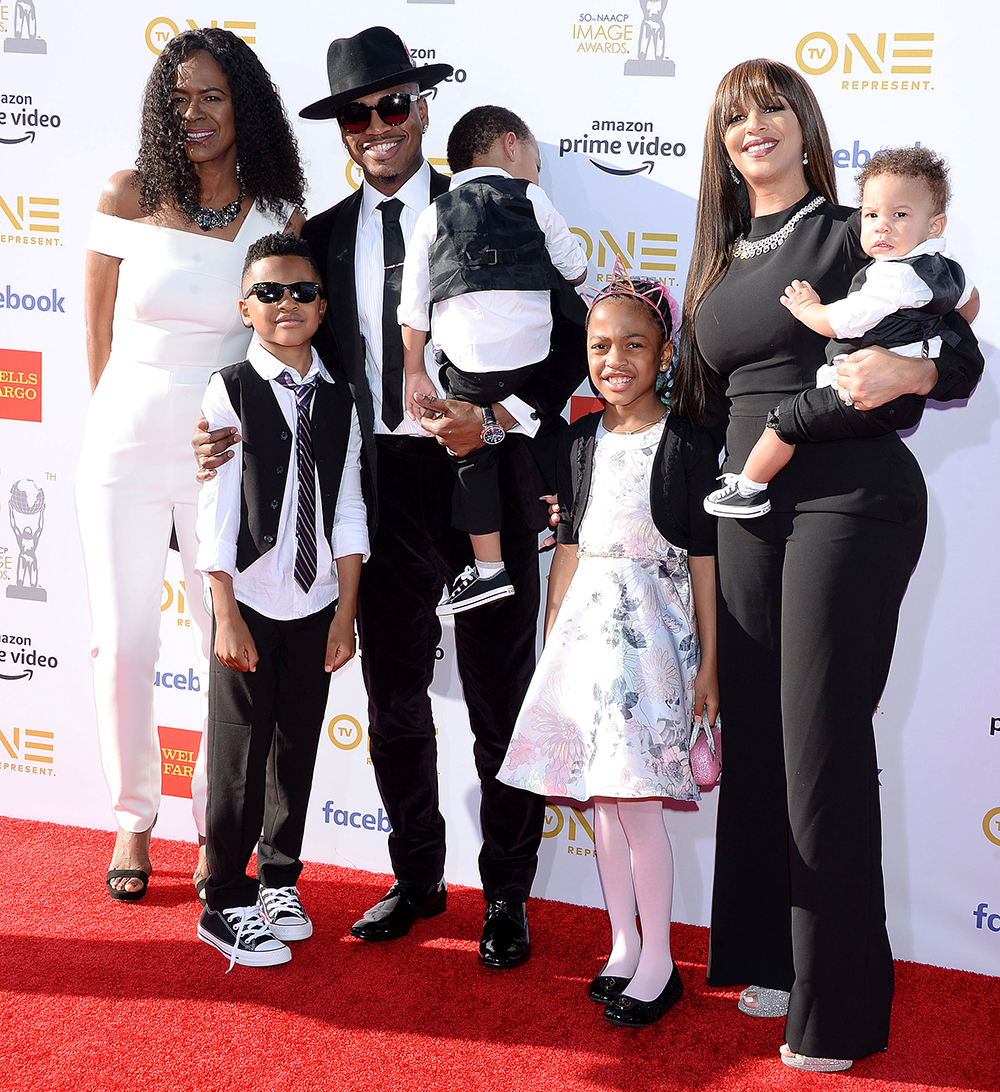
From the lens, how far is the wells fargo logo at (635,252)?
3.12m

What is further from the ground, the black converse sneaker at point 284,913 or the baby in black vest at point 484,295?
the baby in black vest at point 484,295

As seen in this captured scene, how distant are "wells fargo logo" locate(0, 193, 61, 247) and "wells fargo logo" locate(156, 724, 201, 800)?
5.53 feet

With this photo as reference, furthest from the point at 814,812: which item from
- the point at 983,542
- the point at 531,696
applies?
the point at 983,542

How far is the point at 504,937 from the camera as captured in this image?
9.66ft

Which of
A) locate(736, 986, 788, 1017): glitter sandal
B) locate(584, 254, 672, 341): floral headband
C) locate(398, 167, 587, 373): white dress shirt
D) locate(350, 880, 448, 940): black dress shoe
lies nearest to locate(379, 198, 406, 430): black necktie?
locate(398, 167, 587, 373): white dress shirt

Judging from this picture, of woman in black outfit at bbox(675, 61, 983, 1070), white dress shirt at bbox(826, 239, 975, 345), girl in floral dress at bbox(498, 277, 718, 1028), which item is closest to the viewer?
white dress shirt at bbox(826, 239, 975, 345)

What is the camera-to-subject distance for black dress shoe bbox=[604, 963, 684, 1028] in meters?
2.62

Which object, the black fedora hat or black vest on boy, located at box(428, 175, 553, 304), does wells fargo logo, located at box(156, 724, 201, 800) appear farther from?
the black fedora hat

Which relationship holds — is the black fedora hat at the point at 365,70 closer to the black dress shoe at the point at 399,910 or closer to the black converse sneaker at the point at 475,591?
the black converse sneaker at the point at 475,591

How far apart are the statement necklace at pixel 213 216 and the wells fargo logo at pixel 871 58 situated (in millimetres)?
1585

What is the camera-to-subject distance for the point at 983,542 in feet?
9.66

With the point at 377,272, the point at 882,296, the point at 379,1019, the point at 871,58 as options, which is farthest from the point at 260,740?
the point at 871,58

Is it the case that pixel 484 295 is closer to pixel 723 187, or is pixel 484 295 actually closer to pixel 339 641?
pixel 723 187

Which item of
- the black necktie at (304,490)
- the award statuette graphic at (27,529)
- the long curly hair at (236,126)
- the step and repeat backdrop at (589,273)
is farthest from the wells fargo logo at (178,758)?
the long curly hair at (236,126)
